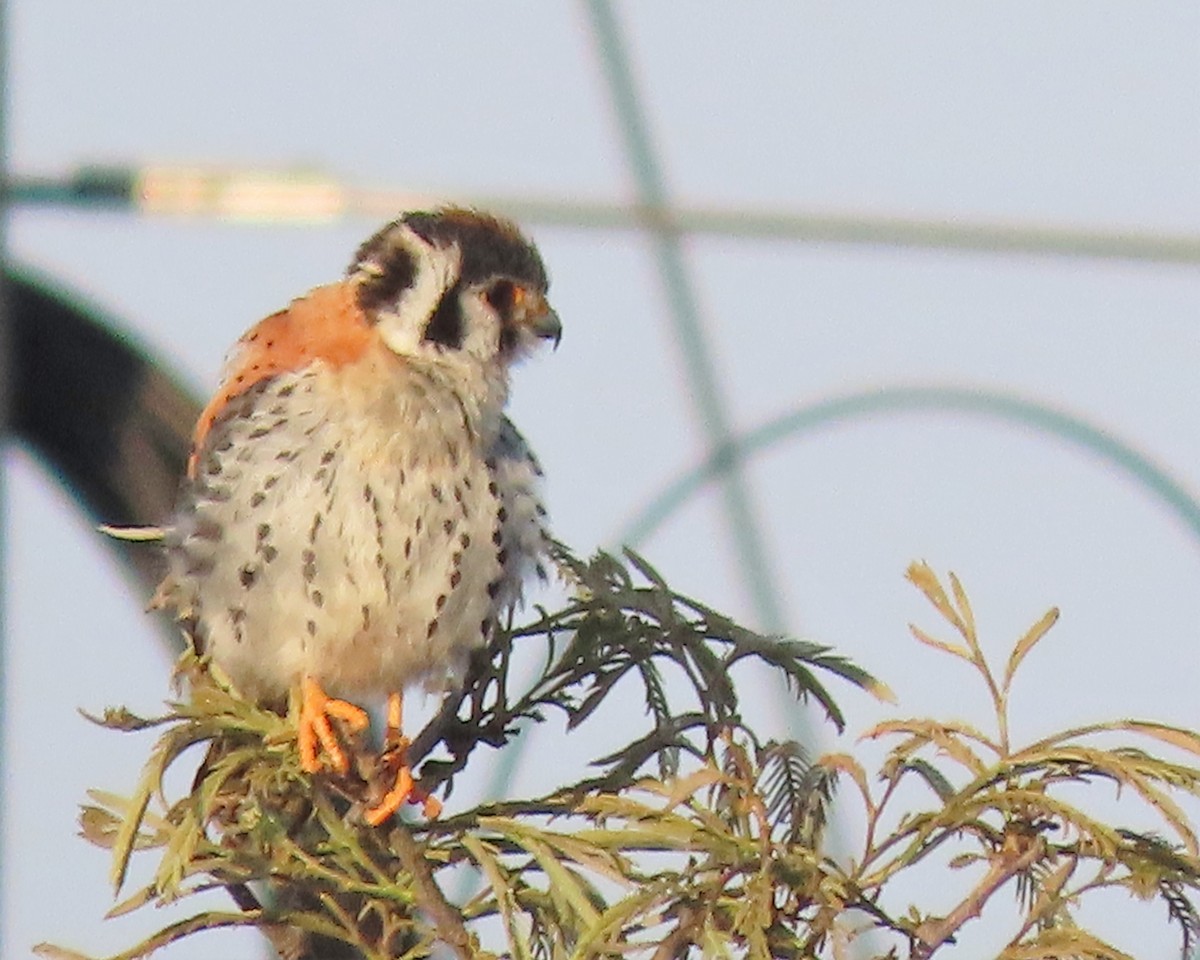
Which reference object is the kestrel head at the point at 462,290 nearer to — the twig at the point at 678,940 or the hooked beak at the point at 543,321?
the hooked beak at the point at 543,321

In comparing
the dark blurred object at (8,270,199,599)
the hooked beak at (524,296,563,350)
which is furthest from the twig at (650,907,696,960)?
the dark blurred object at (8,270,199,599)

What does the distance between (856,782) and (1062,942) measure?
0.47ft

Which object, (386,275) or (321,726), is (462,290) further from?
(321,726)

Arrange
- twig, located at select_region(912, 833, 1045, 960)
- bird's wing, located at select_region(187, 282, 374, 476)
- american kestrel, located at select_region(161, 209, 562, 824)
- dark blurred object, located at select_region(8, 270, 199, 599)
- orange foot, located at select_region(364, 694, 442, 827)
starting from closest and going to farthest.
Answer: twig, located at select_region(912, 833, 1045, 960), orange foot, located at select_region(364, 694, 442, 827), american kestrel, located at select_region(161, 209, 562, 824), bird's wing, located at select_region(187, 282, 374, 476), dark blurred object, located at select_region(8, 270, 199, 599)

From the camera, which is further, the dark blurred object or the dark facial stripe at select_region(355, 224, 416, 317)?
the dark blurred object

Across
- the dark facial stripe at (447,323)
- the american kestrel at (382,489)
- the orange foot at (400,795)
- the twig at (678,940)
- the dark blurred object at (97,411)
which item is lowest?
the twig at (678,940)

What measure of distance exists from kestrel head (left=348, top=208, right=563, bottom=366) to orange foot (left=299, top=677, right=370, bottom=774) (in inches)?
13.4

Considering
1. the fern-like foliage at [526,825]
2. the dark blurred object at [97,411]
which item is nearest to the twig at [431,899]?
the fern-like foliage at [526,825]

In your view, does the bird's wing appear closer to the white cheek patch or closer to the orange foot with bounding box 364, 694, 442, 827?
the white cheek patch

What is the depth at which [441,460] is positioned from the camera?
1.87 m

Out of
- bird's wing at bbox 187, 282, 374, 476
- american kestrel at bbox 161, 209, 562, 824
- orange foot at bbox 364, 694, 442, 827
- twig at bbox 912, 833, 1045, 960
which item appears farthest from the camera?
bird's wing at bbox 187, 282, 374, 476

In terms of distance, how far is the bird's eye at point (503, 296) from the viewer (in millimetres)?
1931

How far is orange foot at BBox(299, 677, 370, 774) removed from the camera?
57.2 inches

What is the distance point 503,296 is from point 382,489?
21cm
